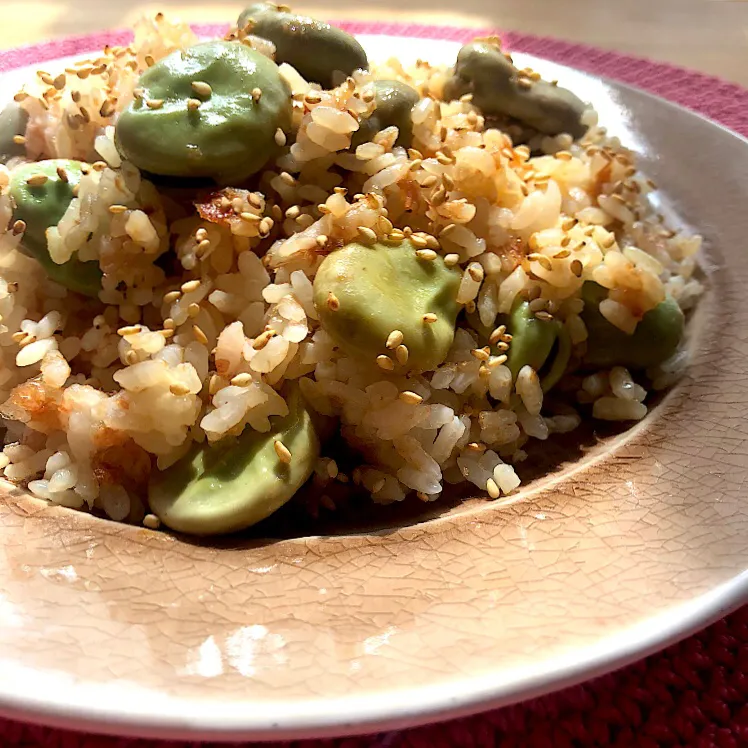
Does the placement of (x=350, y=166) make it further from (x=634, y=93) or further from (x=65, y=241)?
(x=634, y=93)

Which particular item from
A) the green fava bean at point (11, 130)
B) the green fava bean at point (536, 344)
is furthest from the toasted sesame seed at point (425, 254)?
the green fava bean at point (11, 130)

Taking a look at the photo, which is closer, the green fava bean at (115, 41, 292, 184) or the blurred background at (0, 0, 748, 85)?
the green fava bean at (115, 41, 292, 184)

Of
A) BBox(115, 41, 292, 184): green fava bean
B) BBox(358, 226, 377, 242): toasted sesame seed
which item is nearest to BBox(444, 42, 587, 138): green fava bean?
BBox(115, 41, 292, 184): green fava bean

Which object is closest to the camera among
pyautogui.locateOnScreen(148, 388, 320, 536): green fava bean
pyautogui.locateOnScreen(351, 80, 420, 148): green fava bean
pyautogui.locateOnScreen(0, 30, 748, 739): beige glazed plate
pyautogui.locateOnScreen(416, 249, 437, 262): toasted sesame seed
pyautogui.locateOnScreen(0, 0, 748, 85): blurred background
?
pyautogui.locateOnScreen(0, 30, 748, 739): beige glazed plate

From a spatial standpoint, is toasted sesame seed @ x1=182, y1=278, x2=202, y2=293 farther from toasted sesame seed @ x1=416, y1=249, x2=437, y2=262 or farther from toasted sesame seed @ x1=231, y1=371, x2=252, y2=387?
toasted sesame seed @ x1=416, y1=249, x2=437, y2=262

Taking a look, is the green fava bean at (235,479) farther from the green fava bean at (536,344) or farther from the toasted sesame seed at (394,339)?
the green fava bean at (536,344)
